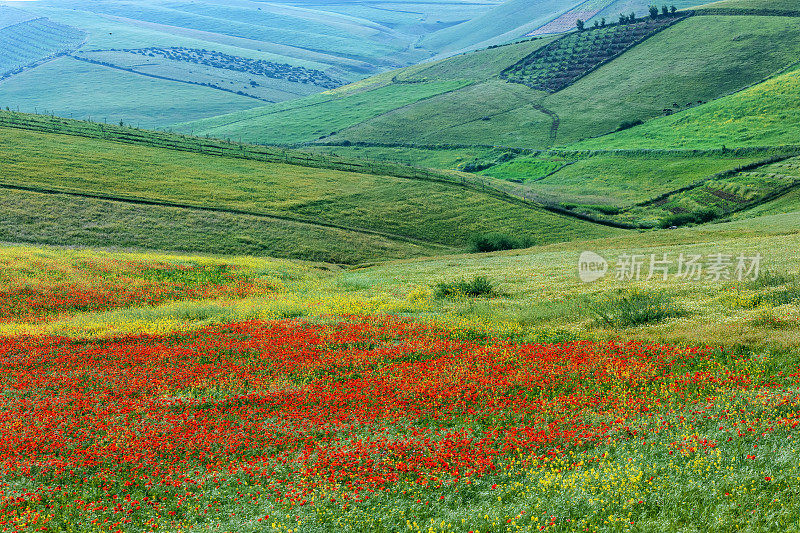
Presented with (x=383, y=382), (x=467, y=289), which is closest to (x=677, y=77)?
(x=467, y=289)

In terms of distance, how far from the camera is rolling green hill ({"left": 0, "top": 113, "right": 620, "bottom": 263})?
214 feet

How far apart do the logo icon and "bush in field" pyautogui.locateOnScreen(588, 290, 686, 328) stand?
24.4 feet

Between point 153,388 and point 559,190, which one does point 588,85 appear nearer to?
point 559,190

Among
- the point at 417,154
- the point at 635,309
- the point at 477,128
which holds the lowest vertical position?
the point at 635,309

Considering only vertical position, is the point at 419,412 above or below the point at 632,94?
below

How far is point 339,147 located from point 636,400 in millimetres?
172778

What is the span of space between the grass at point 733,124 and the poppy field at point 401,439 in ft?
420

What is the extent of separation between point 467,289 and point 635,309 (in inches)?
482

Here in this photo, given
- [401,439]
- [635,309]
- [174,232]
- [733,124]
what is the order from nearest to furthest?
[401,439], [635,309], [174,232], [733,124]

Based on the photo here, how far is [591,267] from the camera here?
139 feet

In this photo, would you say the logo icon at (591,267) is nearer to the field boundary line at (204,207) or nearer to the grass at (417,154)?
the field boundary line at (204,207)

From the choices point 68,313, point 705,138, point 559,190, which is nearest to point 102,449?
point 68,313

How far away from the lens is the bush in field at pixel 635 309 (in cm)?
2598

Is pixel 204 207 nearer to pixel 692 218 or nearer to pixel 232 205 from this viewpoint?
pixel 232 205
